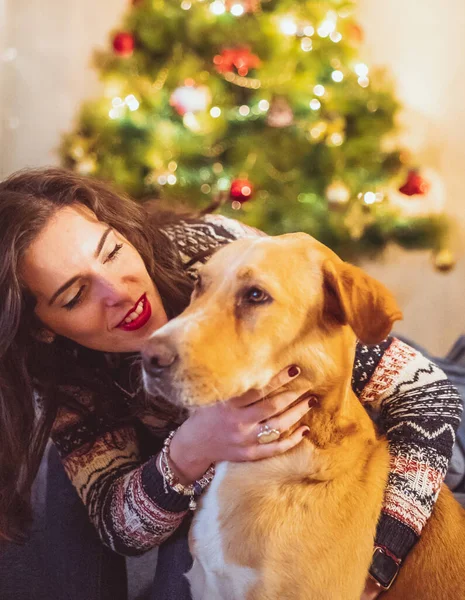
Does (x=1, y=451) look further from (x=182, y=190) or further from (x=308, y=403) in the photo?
(x=182, y=190)

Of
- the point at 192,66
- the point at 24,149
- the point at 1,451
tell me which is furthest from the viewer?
the point at 24,149

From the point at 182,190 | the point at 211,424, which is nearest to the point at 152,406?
the point at 211,424

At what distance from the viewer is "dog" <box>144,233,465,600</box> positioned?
3.20ft

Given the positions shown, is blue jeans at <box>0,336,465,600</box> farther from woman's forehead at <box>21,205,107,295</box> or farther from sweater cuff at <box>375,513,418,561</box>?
woman's forehead at <box>21,205,107,295</box>

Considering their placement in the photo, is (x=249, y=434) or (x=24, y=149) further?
(x=24, y=149)

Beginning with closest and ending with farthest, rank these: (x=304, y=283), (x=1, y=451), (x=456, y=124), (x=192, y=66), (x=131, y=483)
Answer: (x=304, y=283)
(x=131, y=483)
(x=1, y=451)
(x=192, y=66)
(x=456, y=124)

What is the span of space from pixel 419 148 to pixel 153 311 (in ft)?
10.3

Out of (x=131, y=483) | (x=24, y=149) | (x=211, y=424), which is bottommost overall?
(x=24, y=149)

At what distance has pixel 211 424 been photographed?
1.14m

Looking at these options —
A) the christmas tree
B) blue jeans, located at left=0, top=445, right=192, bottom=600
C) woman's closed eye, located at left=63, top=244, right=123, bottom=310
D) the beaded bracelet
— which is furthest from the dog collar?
the christmas tree

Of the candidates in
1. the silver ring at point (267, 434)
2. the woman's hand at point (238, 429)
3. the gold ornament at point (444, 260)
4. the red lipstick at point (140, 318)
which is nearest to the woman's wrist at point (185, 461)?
the woman's hand at point (238, 429)

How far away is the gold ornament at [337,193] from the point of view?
10.3ft

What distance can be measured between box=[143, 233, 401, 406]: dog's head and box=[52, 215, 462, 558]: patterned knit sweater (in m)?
0.26

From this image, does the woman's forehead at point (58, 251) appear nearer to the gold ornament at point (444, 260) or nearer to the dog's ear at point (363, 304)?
the dog's ear at point (363, 304)
